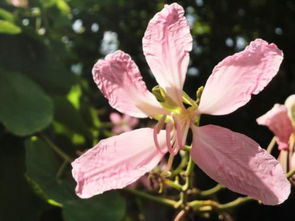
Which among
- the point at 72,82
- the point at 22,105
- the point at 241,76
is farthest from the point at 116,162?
the point at 72,82

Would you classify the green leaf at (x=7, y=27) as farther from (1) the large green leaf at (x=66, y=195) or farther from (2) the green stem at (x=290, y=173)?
(2) the green stem at (x=290, y=173)

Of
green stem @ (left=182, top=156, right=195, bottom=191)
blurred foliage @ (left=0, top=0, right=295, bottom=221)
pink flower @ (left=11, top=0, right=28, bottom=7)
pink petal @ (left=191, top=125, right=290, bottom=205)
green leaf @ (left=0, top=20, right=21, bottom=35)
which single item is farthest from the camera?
pink flower @ (left=11, top=0, right=28, bottom=7)

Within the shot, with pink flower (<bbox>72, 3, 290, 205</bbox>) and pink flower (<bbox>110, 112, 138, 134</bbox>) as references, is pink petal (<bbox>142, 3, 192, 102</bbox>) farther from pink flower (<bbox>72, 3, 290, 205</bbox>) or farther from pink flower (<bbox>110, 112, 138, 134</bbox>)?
pink flower (<bbox>110, 112, 138, 134</bbox>)

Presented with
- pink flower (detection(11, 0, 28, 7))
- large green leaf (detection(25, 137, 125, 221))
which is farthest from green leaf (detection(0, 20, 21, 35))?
pink flower (detection(11, 0, 28, 7))

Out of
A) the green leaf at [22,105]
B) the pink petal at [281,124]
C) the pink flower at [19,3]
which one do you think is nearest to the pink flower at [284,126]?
the pink petal at [281,124]

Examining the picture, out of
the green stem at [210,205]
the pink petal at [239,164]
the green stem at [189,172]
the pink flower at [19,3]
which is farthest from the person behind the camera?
the pink flower at [19,3]

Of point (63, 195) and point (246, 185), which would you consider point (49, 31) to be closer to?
point (63, 195)

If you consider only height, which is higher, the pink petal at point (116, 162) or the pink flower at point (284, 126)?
the pink petal at point (116, 162)

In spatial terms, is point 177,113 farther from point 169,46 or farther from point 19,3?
point 19,3
